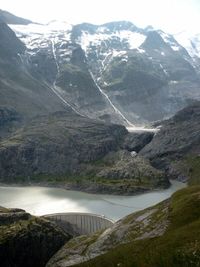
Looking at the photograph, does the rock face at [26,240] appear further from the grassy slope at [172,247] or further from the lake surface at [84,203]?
the lake surface at [84,203]

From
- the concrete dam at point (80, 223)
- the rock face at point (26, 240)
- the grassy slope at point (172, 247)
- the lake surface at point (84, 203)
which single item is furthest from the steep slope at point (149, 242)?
the lake surface at point (84, 203)

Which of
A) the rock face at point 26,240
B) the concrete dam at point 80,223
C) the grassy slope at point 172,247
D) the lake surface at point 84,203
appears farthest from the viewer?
the lake surface at point 84,203

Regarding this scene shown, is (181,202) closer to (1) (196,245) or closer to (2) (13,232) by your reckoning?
(1) (196,245)

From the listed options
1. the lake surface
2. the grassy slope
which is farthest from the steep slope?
the lake surface

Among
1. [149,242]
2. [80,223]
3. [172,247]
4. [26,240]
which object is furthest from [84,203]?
[172,247]

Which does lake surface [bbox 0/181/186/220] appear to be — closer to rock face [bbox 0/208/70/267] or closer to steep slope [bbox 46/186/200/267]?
rock face [bbox 0/208/70/267]

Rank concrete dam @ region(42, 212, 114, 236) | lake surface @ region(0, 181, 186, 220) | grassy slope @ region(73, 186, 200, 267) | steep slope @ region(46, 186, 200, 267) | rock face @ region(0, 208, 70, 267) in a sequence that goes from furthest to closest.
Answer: lake surface @ region(0, 181, 186, 220), concrete dam @ region(42, 212, 114, 236), rock face @ region(0, 208, 70, 267), steep slope @ region(46, 186, 200, 267), grassy slope @ region(73, 186, 200, 267)

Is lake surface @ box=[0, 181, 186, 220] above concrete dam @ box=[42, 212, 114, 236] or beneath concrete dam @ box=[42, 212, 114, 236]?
above

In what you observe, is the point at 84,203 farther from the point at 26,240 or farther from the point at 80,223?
the point at 26,240
